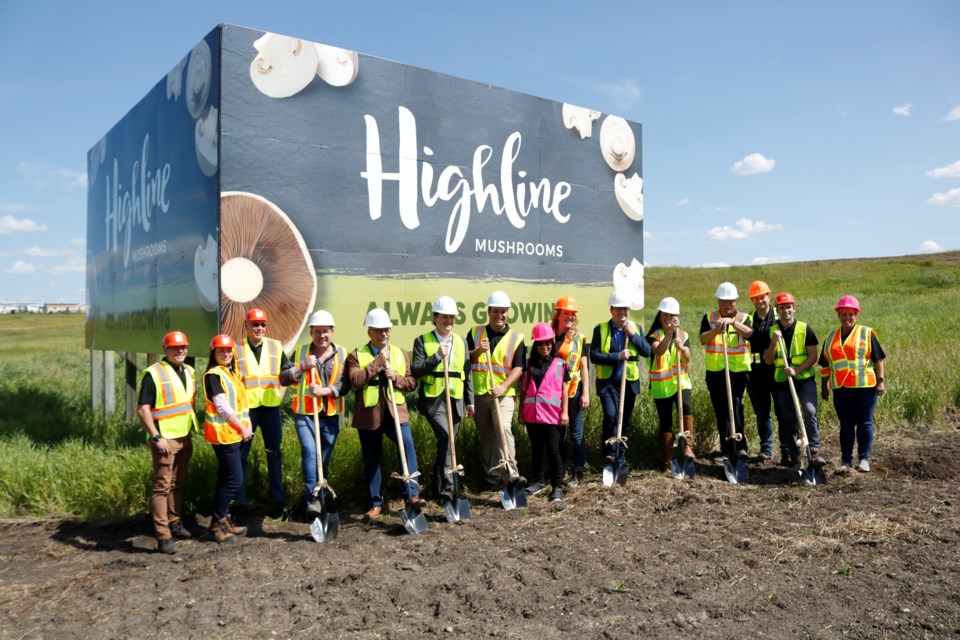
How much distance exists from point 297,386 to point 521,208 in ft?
14.1

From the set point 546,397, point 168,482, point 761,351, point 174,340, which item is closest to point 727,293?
point 761,351

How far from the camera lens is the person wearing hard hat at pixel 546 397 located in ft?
23.1

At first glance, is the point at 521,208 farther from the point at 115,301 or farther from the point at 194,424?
the point at 115,301

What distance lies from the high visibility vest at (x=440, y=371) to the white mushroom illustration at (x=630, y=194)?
4.98 meters

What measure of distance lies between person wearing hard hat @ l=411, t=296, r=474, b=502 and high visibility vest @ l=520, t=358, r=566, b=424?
61 cm

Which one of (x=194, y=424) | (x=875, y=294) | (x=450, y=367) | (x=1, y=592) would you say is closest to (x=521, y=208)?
(x=450, y=367)

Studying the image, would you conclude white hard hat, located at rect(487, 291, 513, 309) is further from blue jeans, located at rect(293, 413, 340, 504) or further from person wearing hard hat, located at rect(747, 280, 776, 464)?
person wearing hard hat, located at rect(747, 280, 776, 464)

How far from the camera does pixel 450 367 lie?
677 centimetres

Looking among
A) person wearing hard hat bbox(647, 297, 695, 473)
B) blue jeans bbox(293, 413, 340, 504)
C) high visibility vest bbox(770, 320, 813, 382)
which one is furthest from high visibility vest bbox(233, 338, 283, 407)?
high visibility vest bbox(770, 320, 813, 382)

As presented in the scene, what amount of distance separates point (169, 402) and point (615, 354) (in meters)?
4.40

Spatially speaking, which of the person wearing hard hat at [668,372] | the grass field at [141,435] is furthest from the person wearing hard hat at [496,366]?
the person wearing hard hat at [668,372]

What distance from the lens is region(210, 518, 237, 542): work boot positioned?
6094 millimetres

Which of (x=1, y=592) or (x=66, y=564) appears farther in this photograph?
(x=66, y=564)

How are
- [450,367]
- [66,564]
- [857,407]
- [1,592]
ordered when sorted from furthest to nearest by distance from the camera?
1. [857,407]
2. [450,367]
3. [66,564]
4. [1,592]
